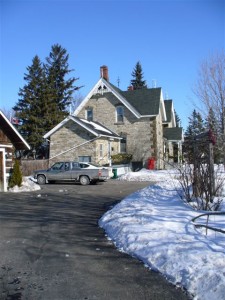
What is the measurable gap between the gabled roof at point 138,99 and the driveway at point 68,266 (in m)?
24.1

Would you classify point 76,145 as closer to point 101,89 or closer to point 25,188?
point 101,89

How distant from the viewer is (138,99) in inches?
1405

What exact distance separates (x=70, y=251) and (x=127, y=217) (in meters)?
2.40

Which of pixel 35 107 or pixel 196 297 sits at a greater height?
pixel 35 107

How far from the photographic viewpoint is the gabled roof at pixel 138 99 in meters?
33.3

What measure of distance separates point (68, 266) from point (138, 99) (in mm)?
31122

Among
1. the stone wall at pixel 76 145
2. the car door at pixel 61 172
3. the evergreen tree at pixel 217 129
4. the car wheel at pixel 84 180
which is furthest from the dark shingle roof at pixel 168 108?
the car wheel at pixel 84 180

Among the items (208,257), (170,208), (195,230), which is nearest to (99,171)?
(170,208)

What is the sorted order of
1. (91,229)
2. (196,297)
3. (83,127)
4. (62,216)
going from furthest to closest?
(83,127) → (62,216) → (91,229) → (196,297)

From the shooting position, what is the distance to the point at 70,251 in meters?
6.58

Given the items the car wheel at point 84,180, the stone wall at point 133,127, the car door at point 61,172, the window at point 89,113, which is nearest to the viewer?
the car wheel at point 84,180

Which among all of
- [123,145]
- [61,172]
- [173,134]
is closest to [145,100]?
[123,145]

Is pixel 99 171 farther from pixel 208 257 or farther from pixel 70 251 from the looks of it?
pixel 208 257

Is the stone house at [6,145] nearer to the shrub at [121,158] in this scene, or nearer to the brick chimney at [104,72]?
the shrub at [121,158]
